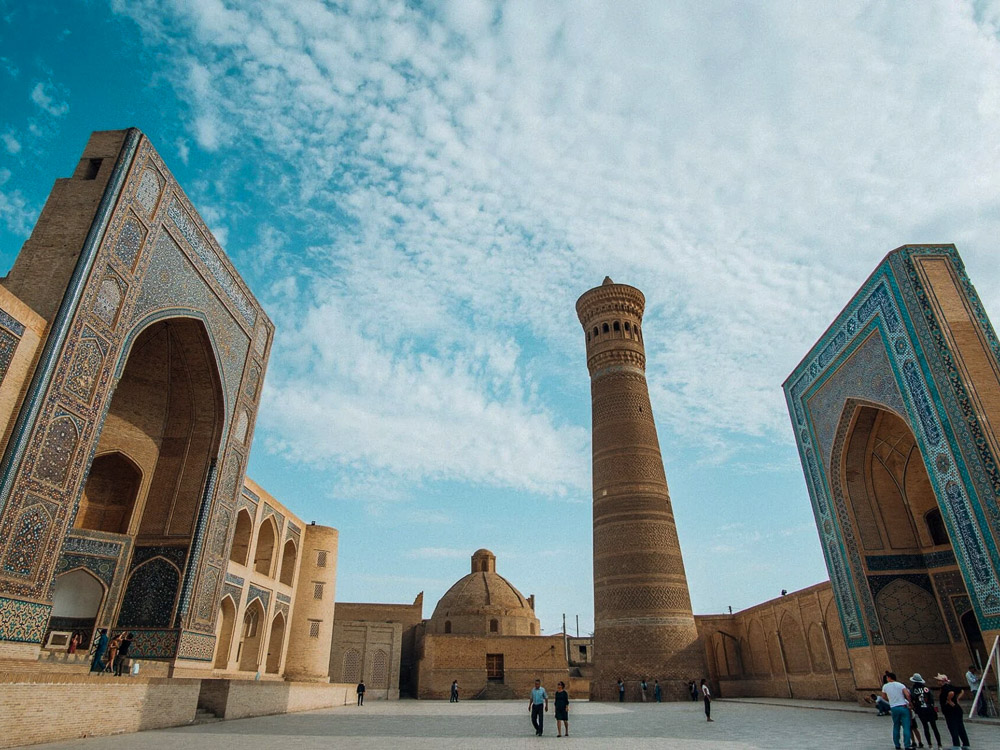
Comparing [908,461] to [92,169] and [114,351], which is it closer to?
[114,351]

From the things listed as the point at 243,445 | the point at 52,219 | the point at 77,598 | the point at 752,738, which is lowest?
the point at 752,738

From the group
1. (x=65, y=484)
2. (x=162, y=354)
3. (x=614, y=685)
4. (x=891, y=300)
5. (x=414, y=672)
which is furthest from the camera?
(x=414, y=672)

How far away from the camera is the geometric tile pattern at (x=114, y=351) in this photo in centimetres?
544

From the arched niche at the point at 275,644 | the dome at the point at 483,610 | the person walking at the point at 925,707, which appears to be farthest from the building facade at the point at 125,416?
the dome at the point at 483,610

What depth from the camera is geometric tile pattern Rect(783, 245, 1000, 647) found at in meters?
7.08

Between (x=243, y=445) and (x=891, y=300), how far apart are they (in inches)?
374

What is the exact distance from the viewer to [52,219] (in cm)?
653

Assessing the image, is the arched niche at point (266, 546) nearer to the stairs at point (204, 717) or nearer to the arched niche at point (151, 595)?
the arched niche at point (151, 595)

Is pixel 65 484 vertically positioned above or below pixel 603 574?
below

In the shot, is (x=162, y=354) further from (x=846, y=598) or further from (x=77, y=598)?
(x=846, y=598)

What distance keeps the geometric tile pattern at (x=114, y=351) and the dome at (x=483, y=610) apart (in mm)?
17070

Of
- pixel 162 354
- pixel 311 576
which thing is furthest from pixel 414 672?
pixel 162 354

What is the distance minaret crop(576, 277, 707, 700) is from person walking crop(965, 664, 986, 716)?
7.28 m

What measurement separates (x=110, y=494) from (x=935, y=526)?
12.2m
